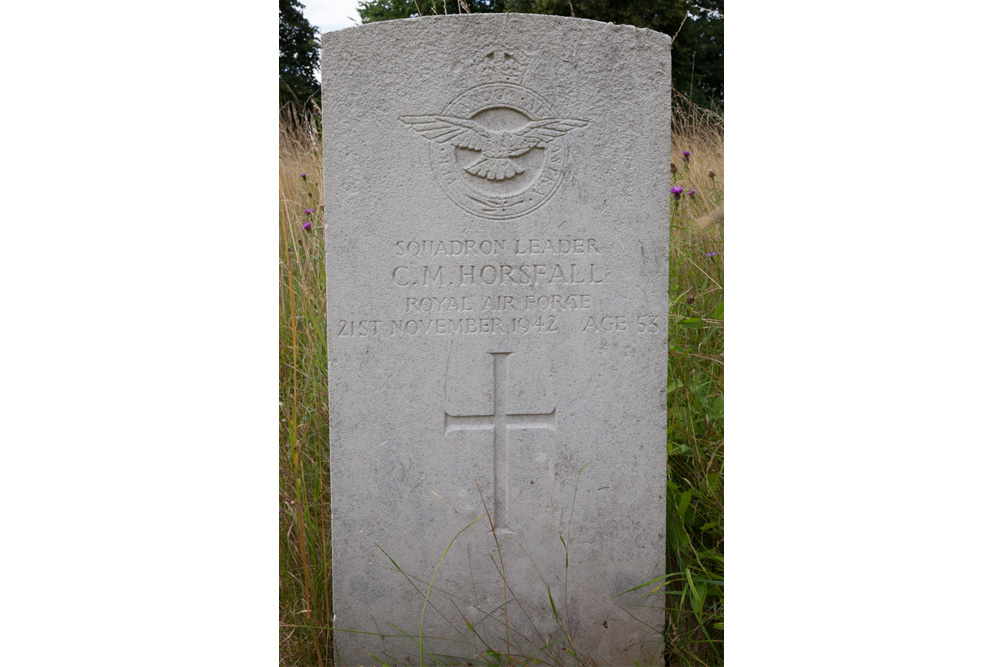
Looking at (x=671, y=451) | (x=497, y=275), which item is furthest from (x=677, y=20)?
(x=497, y=275)

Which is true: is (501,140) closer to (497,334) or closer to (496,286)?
(496,286)

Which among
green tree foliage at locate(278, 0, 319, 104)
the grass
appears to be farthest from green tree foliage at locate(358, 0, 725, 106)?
the grass

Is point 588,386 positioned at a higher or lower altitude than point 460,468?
higher

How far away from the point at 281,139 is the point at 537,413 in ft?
10.9

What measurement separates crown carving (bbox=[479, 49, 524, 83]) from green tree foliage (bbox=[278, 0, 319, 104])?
7.61 m

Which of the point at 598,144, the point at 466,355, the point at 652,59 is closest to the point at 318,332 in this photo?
the point at 466,355

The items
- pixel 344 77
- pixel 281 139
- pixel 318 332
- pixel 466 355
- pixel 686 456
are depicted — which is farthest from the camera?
pixel 281 139

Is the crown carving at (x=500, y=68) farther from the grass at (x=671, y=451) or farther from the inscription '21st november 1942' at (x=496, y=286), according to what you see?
the grass at (x=671, y=451)

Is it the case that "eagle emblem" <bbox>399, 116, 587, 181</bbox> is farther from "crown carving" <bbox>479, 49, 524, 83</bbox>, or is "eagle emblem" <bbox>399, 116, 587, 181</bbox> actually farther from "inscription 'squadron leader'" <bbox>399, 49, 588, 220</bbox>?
"crown carving" <bbox>479, 49, 524, 83</bbox>

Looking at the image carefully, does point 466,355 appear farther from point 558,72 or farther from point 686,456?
point 686,456

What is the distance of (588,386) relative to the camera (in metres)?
2.33

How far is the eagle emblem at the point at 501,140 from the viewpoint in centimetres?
221

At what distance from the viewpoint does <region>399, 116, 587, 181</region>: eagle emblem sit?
7.23ft

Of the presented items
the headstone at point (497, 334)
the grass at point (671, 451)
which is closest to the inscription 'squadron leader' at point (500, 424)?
the headstone at point (497, 334)
